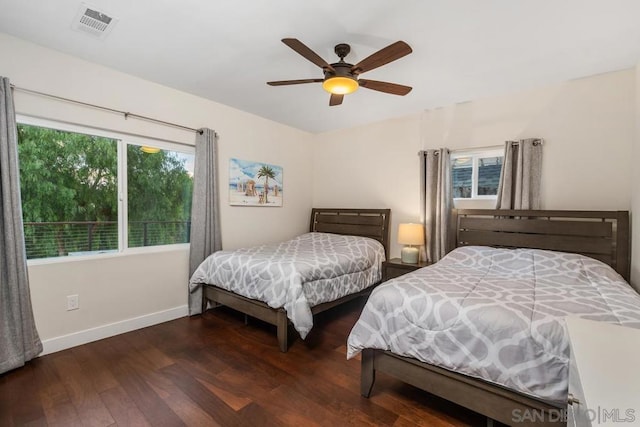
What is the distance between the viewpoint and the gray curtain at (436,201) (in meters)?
3.38

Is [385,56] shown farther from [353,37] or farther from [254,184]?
[254,184]

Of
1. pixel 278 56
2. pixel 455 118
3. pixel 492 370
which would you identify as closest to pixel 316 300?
pixel 492 370

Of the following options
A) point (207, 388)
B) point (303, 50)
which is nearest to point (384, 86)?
point (303, 50)

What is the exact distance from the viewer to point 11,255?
217 cm

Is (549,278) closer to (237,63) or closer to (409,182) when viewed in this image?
(409,182)

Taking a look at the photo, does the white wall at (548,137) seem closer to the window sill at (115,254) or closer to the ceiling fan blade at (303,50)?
the ceiling fan blade at (303,50)

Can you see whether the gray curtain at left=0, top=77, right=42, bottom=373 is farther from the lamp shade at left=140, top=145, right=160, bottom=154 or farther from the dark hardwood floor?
the lamp shade at left=140, top=145, right=160, bottom=154

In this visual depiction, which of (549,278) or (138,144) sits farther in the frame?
(138,144)

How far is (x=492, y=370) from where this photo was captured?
1.43m

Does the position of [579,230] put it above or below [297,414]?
above

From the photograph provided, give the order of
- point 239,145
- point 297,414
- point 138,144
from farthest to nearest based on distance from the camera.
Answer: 1. point 239,145
2. point 138,144
3. point 297,414

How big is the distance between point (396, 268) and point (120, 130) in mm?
3221

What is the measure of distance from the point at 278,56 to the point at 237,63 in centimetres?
41

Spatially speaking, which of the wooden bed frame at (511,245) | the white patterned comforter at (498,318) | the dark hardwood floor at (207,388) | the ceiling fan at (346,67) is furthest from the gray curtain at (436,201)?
the dark hardwood floor at (207,388)
